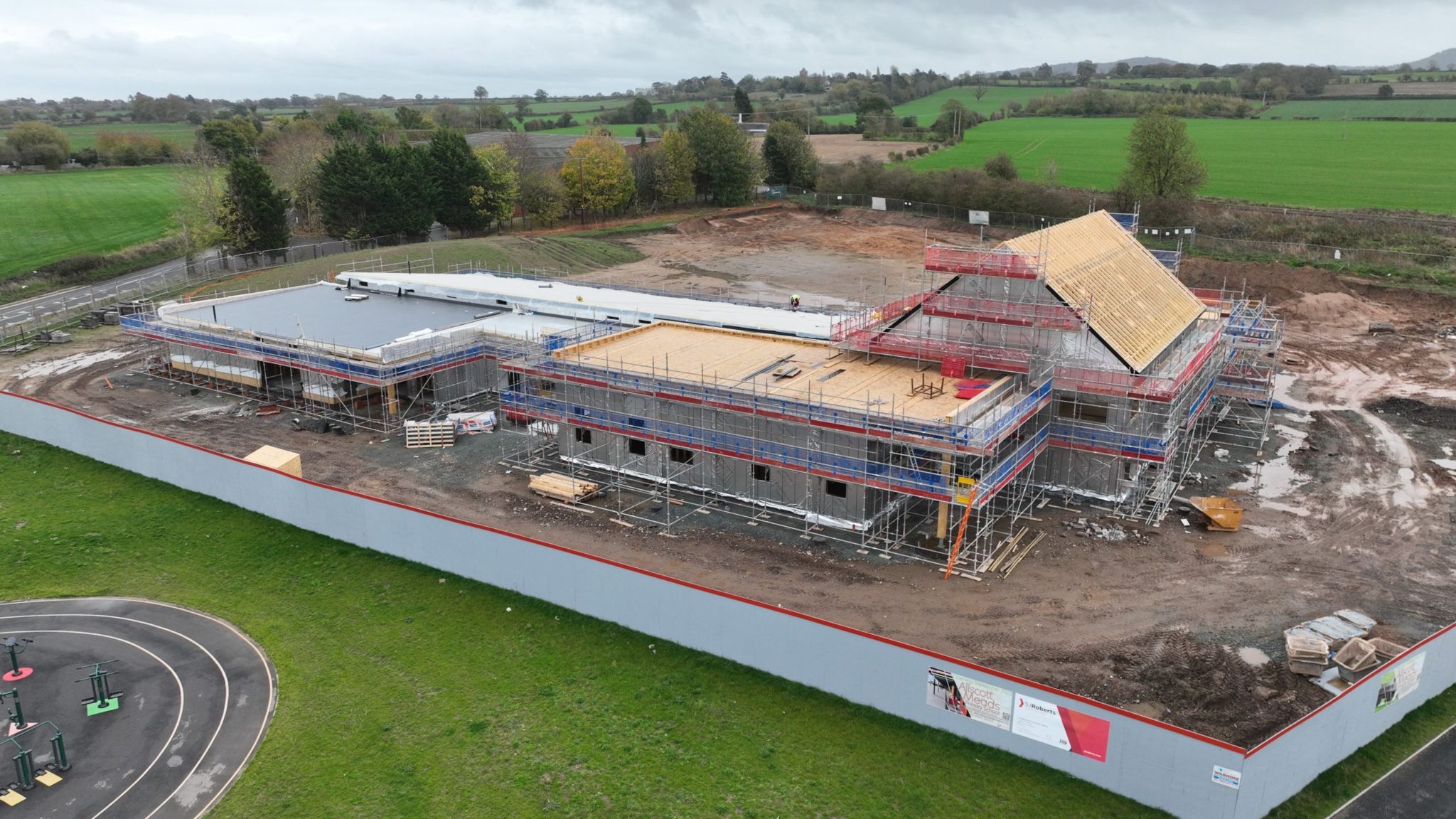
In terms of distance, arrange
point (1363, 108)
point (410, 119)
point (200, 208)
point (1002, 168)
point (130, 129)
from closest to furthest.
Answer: point (200, 208), point (1002, 168), point (410, 119), point (1363, 108), point (130, 129)

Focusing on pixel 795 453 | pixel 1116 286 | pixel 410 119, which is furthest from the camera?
pixel 410 119

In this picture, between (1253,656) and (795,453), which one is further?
(795,453)

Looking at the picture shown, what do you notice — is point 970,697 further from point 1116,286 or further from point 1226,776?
point 1116,286

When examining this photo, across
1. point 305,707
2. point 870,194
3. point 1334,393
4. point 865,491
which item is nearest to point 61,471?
point 305,707

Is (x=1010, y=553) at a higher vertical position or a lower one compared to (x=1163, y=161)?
lower

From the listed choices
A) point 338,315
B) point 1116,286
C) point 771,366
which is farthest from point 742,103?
point 771,366

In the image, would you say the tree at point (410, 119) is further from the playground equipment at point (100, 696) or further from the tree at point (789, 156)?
the playground equipment at point (100, 696)

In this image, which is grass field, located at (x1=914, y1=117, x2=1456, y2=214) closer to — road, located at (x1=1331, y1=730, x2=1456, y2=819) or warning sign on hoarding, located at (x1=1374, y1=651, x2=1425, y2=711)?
warning sign on hoarding, located at (x1=1374, y1=651, x2=1425, y2=711)
